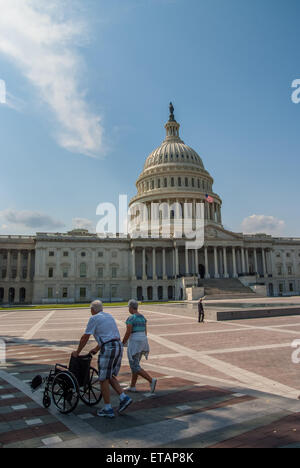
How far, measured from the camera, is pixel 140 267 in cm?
8275

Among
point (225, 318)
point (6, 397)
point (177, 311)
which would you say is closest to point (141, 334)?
point (6, 397)

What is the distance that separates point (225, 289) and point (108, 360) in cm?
6479

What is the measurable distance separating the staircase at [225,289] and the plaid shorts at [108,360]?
57305 millimetres

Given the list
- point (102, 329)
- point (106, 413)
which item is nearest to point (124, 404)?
point (106, 413)

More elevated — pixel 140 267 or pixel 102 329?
pixel 140 267

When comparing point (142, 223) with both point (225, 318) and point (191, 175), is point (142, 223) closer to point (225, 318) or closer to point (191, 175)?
point (191, 175)

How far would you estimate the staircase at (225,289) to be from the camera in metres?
64.1

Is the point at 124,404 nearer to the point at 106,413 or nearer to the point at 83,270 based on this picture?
the point at 106,413

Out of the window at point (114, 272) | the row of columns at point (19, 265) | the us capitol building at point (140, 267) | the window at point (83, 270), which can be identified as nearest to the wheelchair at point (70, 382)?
the us capitol building at point (140, 267)

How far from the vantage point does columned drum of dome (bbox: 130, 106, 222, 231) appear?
95.0 meters

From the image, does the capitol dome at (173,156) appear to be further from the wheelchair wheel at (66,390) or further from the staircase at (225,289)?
the wheelchair wheel at (66,390)

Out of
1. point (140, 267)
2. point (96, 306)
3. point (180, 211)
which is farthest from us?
point (180, 211)

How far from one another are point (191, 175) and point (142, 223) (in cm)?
2104

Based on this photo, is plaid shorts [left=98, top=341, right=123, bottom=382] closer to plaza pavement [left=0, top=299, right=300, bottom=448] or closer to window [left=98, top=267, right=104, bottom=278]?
plaza pavement [left=0, top=299, right=300, bottom=448]
